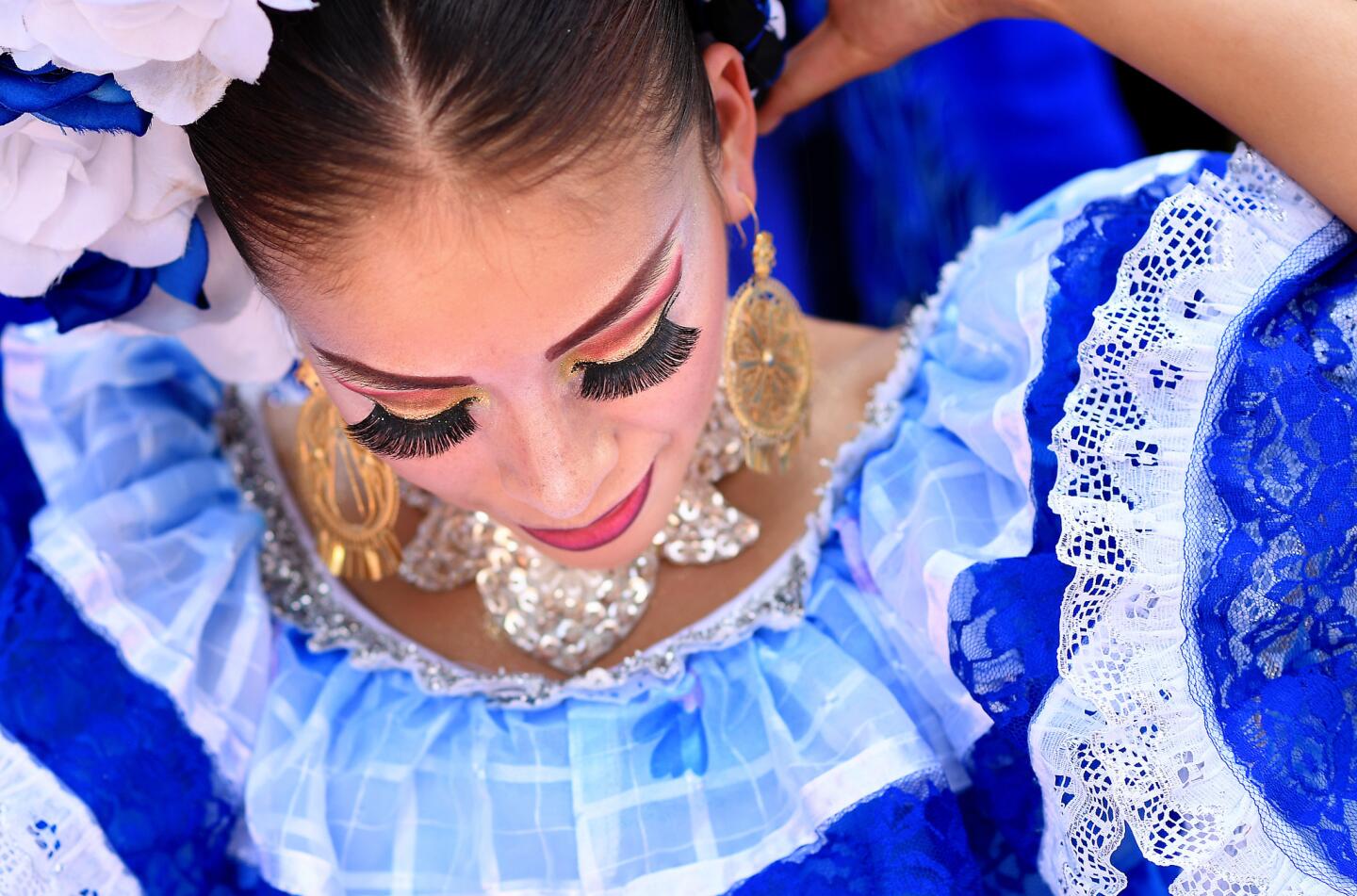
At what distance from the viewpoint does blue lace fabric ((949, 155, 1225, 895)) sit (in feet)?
2.80

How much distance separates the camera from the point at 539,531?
1026 mm

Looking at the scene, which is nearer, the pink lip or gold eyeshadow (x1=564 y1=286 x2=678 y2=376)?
gold eyeshadow (x1=564 y1=286 x2=678 y2=376)

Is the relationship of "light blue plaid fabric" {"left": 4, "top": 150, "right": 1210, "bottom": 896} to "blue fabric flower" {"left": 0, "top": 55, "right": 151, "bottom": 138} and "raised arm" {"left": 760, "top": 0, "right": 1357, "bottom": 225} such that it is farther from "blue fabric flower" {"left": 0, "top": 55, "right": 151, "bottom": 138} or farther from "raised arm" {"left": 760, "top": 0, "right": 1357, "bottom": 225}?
"blue fabric flower" {"left": 0, "top": 55, "right": 151, "bottom": 138}

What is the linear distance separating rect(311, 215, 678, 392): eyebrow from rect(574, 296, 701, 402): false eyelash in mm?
25

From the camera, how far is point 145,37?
2.37ft

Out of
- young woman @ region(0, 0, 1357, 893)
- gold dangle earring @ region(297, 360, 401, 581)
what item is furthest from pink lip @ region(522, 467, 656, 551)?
gold dangle earring @ region(297, 360, 401, 581)

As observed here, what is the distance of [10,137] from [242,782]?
50 centimetres

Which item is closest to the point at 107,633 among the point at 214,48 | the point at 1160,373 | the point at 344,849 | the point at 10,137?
the point at 344,849

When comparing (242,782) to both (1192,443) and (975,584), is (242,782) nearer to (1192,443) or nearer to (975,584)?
(975,584)

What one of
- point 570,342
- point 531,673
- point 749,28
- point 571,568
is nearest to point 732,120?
point 749,28

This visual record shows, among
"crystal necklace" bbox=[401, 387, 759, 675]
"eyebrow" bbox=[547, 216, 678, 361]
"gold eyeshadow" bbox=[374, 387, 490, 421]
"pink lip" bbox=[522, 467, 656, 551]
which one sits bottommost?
"crystal necklace" bbox=[401, 387, 759, 675]

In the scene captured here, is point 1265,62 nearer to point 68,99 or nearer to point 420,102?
point 420,102

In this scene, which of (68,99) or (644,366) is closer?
(68,99)

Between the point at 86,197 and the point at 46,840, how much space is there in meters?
0.44
